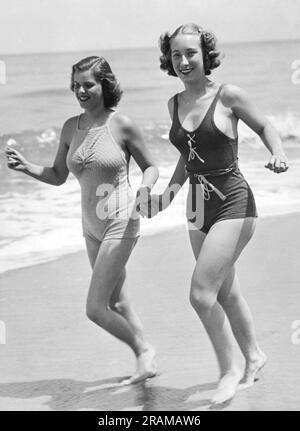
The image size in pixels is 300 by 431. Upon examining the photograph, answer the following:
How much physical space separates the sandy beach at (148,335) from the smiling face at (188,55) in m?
1.43

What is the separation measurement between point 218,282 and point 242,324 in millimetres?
358

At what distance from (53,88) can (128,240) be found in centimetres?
632

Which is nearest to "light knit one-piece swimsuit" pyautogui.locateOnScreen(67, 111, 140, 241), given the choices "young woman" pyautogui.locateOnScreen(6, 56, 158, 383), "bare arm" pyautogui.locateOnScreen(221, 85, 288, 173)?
"young woman" pyautogui.locateOnScreen(6, 56, 158, 383)

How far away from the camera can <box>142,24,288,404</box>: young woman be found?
4434 mm

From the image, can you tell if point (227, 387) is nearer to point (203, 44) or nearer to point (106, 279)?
point (106, 279)

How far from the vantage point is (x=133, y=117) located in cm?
1030

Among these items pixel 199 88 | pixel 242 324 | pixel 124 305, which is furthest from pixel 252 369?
pixel 199 88

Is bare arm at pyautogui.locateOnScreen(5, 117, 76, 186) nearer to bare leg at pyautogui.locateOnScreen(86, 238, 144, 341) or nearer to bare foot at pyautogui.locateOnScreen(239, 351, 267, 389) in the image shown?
bare leg at pyautogui.locateOnScreen(86, 238, 144, 341)

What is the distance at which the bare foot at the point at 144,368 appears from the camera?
4.84 m

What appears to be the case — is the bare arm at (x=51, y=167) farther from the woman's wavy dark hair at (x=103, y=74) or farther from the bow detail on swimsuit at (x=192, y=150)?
the bow detail on swimsuit at (x=192, y=150)

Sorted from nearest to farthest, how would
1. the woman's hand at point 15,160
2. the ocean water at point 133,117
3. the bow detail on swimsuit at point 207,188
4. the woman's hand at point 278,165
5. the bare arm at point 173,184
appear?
the woman's hand at point 278,165 < the bow detail on swimsuit at point 207,188 < the bare arm at point 173,184 < the woman's hand at point 15,160 < the ocean water at point 133,117

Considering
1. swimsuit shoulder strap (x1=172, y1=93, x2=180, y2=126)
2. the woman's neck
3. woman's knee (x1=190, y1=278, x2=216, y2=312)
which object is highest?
the woman's neck

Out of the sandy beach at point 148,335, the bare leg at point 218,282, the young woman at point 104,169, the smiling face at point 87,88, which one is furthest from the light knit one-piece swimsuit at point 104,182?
the sandy beach at point 148,335
